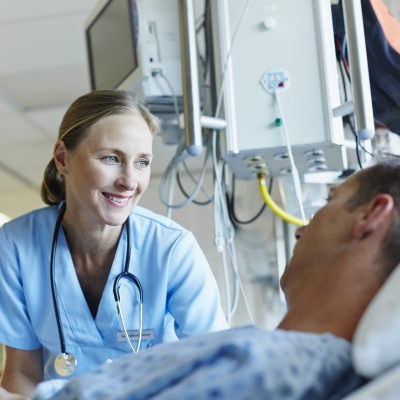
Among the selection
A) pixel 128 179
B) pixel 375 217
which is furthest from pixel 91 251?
pixel 375 217

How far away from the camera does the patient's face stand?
82 centimetres

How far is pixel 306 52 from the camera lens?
168 centimetres

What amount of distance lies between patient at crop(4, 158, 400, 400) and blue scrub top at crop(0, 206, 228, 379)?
47cm

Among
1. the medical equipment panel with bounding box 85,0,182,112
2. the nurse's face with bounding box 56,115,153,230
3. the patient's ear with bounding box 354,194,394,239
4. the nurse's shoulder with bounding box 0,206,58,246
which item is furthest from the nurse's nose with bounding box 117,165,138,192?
the medical equipment panel with bounding box 85,0,182,112

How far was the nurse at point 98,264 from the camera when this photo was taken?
52.9 inches

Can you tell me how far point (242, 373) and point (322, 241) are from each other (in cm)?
31

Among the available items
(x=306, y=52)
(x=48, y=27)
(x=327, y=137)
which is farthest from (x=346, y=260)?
(x=48, y=27)

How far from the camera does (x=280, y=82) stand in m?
1.67

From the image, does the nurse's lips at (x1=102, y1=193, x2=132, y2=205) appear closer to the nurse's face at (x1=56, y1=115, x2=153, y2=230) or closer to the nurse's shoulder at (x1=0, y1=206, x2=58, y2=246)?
the nurse's face at (x1=56, y1=115, x2=153, y2=230)

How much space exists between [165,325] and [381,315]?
2.80ft

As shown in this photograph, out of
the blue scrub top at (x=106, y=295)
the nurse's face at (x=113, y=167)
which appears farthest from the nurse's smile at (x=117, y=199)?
the blue scrub top at (x=106, y=295)

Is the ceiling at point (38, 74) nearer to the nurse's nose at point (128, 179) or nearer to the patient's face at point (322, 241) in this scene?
the nurse's nose at point (128, 179)

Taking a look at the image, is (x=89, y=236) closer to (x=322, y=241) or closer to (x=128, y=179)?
(x=128, y=179)

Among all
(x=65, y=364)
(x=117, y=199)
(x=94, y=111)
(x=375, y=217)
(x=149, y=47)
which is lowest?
(x=65, y=364)
